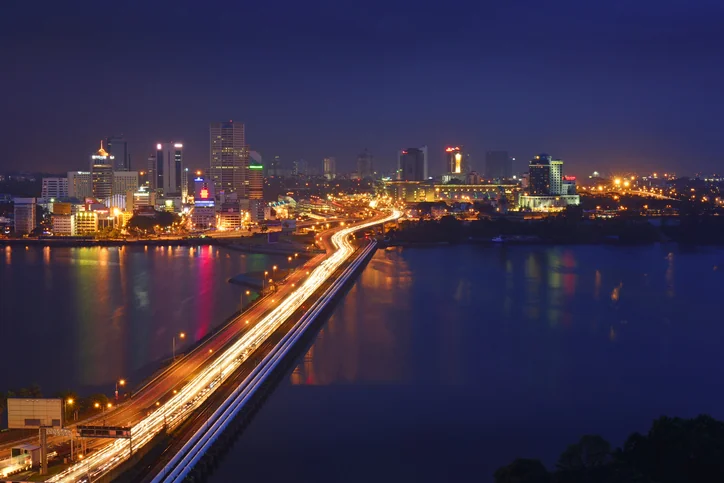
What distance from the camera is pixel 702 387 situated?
5.45 meters

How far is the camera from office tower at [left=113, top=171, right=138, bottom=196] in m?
24.4

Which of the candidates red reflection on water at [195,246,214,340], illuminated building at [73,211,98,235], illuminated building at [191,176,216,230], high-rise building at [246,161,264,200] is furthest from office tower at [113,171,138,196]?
red reflection on water at [195,246,214,340]

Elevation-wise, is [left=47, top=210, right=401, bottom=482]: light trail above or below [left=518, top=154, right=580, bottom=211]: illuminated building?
below

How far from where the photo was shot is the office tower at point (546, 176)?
27203 millimetres

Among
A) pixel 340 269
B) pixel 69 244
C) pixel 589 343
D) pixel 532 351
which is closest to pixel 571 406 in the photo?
pixel 532 351

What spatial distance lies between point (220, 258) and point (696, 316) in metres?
7.56

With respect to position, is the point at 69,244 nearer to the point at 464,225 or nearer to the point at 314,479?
the point at 464,225

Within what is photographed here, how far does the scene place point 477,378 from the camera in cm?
559

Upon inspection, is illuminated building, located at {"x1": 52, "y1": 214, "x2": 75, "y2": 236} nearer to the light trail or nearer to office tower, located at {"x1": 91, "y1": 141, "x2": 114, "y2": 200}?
office tower, located at {"x1": 91, "y1": 141, "x2": 114, "y2": 200}

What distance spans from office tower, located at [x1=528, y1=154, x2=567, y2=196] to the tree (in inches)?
949

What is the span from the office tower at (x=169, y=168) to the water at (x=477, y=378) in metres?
18.5

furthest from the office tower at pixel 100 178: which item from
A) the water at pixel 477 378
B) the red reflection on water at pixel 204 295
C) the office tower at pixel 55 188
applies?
the water at pixel 477 378

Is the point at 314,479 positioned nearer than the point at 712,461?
No

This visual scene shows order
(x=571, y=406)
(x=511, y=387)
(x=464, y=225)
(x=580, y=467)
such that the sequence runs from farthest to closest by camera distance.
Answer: (x=464, y=225)
(x=511, y=387)
(x=571, y=406)
(x=580, y=467)
